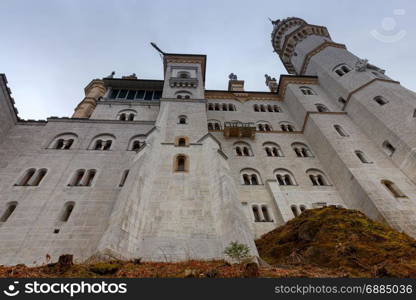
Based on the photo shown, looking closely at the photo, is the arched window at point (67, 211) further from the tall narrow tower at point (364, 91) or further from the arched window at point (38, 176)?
the tall narrow tower at point (364, 91)

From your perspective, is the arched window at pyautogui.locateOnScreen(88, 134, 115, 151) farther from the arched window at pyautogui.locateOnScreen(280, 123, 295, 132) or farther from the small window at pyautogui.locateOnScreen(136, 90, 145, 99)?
the arched window at pyautogui.locateOnScreen(280, 123, 295, 132)

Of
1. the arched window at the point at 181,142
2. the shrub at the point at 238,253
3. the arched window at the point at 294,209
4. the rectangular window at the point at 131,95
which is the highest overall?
the rectangular window at the point at 131,95

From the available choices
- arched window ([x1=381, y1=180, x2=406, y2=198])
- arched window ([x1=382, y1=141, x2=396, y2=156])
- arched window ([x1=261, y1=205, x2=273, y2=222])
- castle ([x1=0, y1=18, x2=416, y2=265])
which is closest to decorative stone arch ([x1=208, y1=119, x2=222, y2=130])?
castle ([x1=0, y1=18, x2=416, y2=265])

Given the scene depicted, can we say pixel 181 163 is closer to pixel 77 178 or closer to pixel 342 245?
pixel 77 178

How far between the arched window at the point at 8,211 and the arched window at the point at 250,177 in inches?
622

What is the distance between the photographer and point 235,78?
43812 millimetres

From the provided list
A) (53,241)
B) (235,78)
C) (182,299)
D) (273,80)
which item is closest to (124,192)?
(53,241)

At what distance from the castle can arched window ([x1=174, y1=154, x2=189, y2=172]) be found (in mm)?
98

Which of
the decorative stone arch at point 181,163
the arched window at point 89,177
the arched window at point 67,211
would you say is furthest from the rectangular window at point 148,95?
the arched window at point 67,211

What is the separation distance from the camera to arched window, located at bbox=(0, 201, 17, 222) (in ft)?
43.7

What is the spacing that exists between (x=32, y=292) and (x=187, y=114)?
18588mm

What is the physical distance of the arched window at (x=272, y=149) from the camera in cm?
2372

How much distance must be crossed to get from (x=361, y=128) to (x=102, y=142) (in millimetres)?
24656

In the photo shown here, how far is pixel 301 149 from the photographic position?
24547mm
